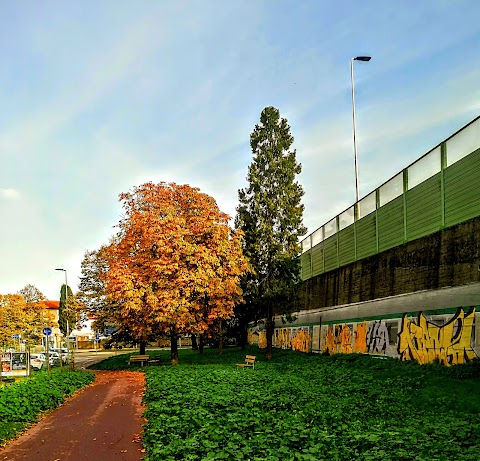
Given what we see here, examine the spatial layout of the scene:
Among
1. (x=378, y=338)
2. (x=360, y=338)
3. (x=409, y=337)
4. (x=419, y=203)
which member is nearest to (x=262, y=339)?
(x=360, y=338)

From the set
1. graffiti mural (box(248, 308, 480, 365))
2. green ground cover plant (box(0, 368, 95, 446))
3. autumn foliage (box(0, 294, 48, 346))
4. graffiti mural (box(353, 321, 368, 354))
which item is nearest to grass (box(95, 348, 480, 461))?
graffiti mural (box(248, 308, 480, 365))

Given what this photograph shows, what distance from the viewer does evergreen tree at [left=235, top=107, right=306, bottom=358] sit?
35.2 m

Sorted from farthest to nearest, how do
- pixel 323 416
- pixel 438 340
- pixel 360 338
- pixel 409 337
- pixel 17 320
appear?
pixel 17 320
pixel 360 338
pixel 409 337
pixel 438 340
pixel 323 416

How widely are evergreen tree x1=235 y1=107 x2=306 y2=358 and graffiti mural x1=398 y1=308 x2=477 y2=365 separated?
14.3m

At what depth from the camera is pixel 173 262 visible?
30359mm

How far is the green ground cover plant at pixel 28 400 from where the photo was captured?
1317 cm

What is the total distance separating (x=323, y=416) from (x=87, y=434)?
210 inches

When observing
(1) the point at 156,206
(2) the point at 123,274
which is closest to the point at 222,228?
(1) the point at 156,206

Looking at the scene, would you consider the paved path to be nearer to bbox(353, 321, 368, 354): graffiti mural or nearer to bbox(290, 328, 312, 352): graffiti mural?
bbox(353, 321, 368, 354): graffiti mural

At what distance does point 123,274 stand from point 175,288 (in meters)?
2.99

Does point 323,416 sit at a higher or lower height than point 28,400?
higher

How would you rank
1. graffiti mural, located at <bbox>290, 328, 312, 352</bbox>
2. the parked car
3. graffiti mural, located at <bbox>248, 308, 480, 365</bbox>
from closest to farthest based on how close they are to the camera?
graffiti mural, located at <bbox>248, 308, 480, 365</bbox> < graffiti mural, located at <bbox>290, 328, 312, 352</bbox> < the parked car

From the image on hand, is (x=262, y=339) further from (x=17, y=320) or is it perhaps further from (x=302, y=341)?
(x=17, y=320)

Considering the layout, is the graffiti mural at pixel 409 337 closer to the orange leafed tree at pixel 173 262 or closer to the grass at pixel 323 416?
the grass at pixel 323 416
